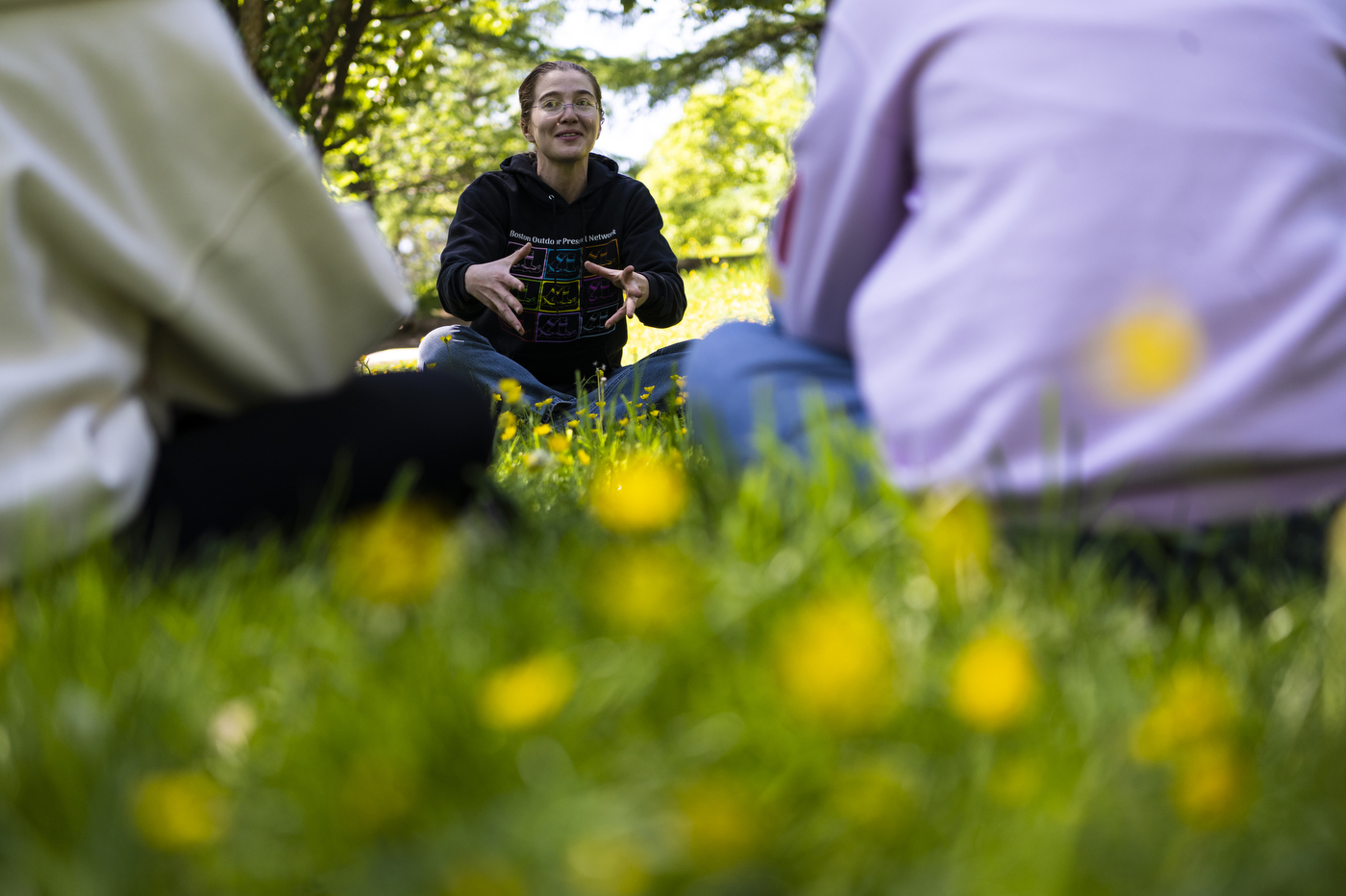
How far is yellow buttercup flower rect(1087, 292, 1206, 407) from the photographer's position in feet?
3.39

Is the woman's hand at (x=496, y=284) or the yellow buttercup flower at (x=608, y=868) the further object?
the woman's hand at (x=496, y=284)

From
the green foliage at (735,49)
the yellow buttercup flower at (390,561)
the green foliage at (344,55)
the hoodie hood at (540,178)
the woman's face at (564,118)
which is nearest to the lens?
the yellow buttercup flower at (390,561)

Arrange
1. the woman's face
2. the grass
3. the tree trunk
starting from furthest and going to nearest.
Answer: the grass → the tree trunk → the woman's face

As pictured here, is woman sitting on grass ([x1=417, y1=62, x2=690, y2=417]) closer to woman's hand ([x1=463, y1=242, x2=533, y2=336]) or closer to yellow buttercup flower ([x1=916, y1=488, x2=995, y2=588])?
woman's hand ([x1=463, y1=242, x2=533, y2=336])

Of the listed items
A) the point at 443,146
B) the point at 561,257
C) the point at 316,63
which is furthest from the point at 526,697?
the point at 443,146

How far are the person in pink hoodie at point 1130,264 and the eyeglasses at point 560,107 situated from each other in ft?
9.37

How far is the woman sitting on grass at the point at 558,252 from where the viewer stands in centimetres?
Result: 373

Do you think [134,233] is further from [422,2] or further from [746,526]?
[422,2]

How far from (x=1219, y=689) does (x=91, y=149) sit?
113 cm

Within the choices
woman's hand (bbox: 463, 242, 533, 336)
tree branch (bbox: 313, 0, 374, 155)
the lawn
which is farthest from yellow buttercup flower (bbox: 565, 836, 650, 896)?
tree branch (bbox: 313, 0, 374, 155)

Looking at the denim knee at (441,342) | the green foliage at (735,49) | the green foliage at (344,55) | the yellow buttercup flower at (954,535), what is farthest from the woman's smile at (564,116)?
the green foliage at (735,49)

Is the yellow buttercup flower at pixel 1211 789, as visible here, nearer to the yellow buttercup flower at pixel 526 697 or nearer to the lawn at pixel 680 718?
the lawn at pixel 680 718

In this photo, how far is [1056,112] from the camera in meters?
1.05

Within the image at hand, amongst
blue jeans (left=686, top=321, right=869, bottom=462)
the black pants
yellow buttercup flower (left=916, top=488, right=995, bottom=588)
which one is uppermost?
yellow buttercup flower (left=916, top=488, right=995, bottom=588)
